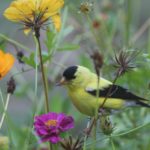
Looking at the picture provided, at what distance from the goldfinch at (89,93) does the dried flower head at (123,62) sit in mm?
299

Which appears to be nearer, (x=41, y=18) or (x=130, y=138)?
(x=41, y=18)

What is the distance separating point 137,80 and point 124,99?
0.29 meters

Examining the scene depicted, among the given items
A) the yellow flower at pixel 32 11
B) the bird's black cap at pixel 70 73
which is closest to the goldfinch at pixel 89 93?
the bird's black cap at pixel 70 73

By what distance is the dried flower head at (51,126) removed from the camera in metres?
1.15

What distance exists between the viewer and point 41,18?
123 cm

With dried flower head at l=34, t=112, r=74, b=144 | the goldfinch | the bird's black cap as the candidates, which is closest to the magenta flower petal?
dried flower head at l=34, t=112, r=74, b=144

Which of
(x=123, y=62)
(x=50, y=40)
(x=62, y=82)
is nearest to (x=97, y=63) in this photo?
(x=123, y=62)

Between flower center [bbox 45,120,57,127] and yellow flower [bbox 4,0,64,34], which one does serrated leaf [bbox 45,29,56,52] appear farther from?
flower center [bbox 45,120,57,127]

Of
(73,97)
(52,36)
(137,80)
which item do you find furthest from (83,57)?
(52,36)

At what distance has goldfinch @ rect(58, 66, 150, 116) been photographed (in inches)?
61.2

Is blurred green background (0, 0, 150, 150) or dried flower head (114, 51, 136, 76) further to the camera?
blurred green background (0, 0, 150, 150)

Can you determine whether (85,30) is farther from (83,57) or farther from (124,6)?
(83,57)

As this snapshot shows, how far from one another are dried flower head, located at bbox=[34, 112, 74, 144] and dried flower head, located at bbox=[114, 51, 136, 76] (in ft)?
0.48

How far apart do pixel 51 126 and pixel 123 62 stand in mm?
190
